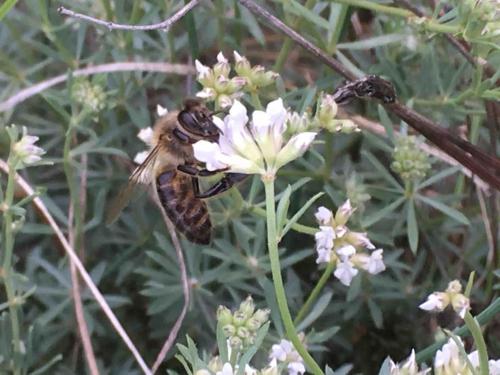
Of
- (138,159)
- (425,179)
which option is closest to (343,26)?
(425,179)

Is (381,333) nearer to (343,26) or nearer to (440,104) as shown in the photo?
(440,104)

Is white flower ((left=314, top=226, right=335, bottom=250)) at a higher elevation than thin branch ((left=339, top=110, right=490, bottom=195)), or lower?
higher

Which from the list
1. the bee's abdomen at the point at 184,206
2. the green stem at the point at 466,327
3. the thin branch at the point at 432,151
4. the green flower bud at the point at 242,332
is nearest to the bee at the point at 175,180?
the bee's abdomen at the point at 184,206

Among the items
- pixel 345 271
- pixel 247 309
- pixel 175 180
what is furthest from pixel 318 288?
pixel 175 180

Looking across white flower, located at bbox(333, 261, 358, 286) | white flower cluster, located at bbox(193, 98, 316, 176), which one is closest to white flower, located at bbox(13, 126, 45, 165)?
white flower cluster, located at bbox(193, 98, 316, 176)

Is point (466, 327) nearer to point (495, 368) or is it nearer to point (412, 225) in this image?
point (495, 368)

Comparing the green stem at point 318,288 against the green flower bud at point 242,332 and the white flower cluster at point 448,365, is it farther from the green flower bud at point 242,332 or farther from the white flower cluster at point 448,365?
the white flower cluster at point 448,365

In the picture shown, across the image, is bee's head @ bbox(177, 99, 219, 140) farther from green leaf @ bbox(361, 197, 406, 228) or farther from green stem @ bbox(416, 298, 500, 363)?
green stem @ bbox(416, 298, 500, 363)
